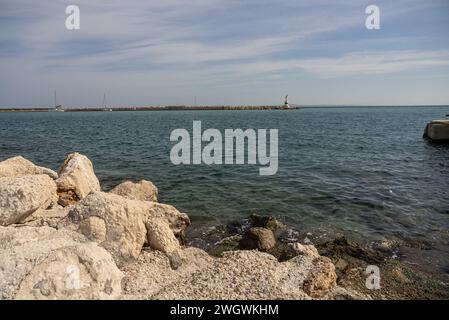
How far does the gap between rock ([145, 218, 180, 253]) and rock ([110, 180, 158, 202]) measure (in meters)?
4.57

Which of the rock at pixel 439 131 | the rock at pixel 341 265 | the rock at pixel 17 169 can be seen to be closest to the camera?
the rock at pixel 341 265

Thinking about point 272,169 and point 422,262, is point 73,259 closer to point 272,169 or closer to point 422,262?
point 422,262

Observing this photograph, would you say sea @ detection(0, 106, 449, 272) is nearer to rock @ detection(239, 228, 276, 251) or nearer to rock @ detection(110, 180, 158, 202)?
rock @ detection(110, 180, 158, 202)

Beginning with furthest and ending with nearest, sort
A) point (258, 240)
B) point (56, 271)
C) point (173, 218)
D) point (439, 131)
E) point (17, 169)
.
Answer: point (439, 131), point (17, 169), point (173, 218), point (258, 240), point (56, 271)

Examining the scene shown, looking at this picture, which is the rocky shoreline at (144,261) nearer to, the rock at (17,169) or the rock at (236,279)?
the rock at (236,279)

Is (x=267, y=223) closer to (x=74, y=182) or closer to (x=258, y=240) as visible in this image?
(x=258, y=240)

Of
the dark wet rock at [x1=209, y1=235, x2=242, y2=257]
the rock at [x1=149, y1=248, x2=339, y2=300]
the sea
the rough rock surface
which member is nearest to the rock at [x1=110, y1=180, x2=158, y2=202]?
the sea

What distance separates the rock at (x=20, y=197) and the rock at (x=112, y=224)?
163cm

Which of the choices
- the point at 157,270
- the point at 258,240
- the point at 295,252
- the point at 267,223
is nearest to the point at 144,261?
the point at 157,270

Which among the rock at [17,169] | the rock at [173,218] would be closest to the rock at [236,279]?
the rock at [173,218]

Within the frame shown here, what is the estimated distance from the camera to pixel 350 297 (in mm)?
7309

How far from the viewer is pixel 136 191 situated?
14.4 m

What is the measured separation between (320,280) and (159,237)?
4.33 meters

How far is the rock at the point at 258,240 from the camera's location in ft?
35.5
